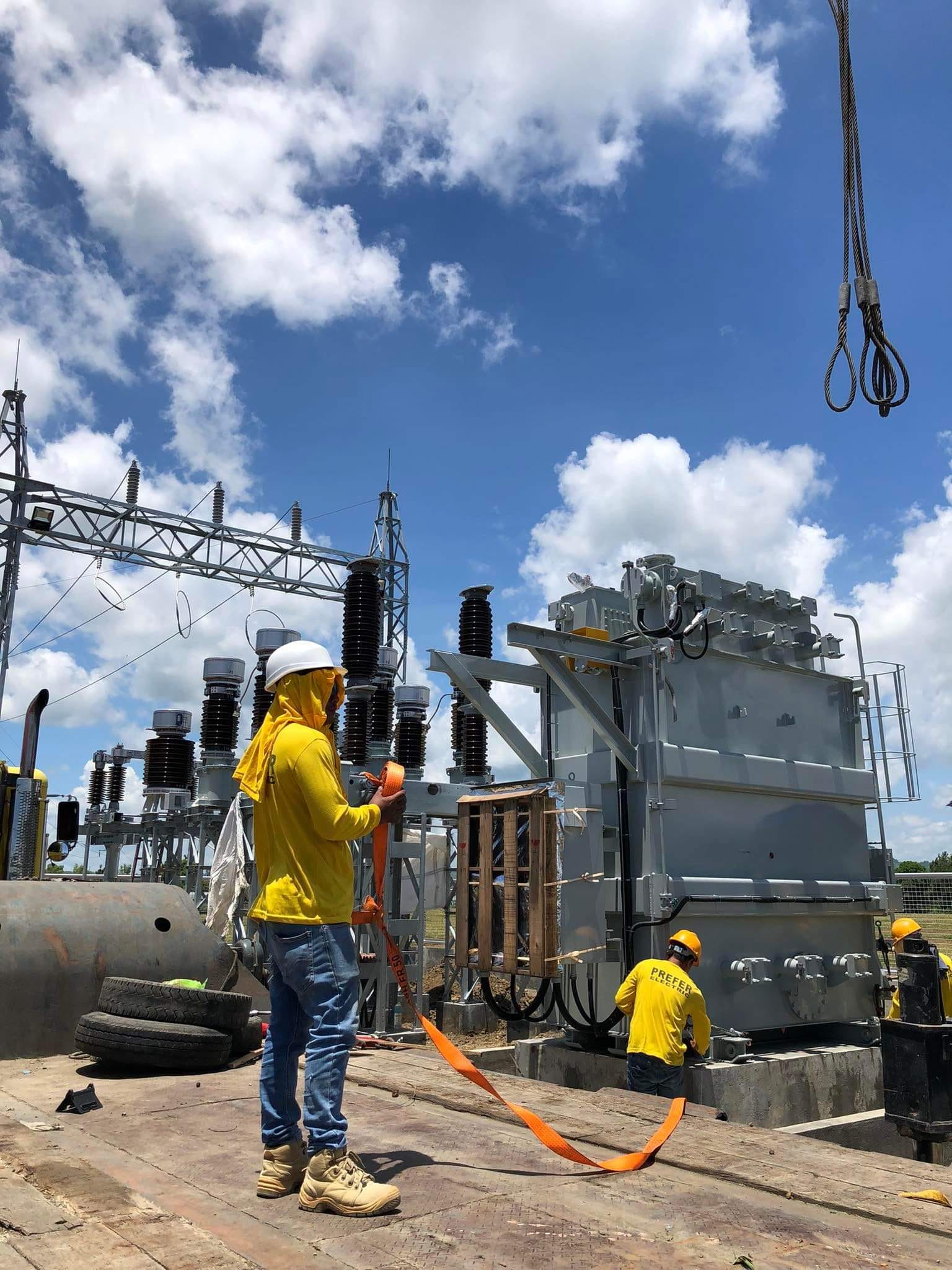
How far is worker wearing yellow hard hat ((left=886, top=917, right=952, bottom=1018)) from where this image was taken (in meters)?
6.75

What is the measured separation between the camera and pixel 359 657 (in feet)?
45.2

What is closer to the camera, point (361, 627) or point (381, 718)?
point (361, 627)

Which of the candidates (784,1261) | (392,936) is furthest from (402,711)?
(784,1261)

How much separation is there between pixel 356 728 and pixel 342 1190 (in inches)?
409

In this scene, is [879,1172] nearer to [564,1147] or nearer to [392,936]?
[564,1147]

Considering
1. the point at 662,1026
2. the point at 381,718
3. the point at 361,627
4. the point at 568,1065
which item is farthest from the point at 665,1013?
the point at 381,718

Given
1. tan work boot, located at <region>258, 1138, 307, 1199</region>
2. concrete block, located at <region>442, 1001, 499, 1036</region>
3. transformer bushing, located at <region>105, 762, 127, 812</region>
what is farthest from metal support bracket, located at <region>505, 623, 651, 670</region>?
transformer bushing, located at <region>105, 762, 127, 812</region>

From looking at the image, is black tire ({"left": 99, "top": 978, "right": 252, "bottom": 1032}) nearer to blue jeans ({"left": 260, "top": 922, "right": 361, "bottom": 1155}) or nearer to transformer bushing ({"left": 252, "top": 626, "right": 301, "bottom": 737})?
blue jeans ({"left": 260, "top": 922, "right": 361, "bottom": 1155})

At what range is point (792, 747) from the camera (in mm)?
9781

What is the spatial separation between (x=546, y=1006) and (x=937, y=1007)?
4.12 m

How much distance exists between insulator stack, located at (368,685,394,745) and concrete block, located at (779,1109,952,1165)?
323 inches

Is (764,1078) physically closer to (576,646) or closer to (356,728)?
(576,646)

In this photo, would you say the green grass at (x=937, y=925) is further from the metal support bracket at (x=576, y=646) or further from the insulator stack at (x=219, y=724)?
the insulator stack at (x=219, y=724)

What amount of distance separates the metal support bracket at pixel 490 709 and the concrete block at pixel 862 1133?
355 cm
